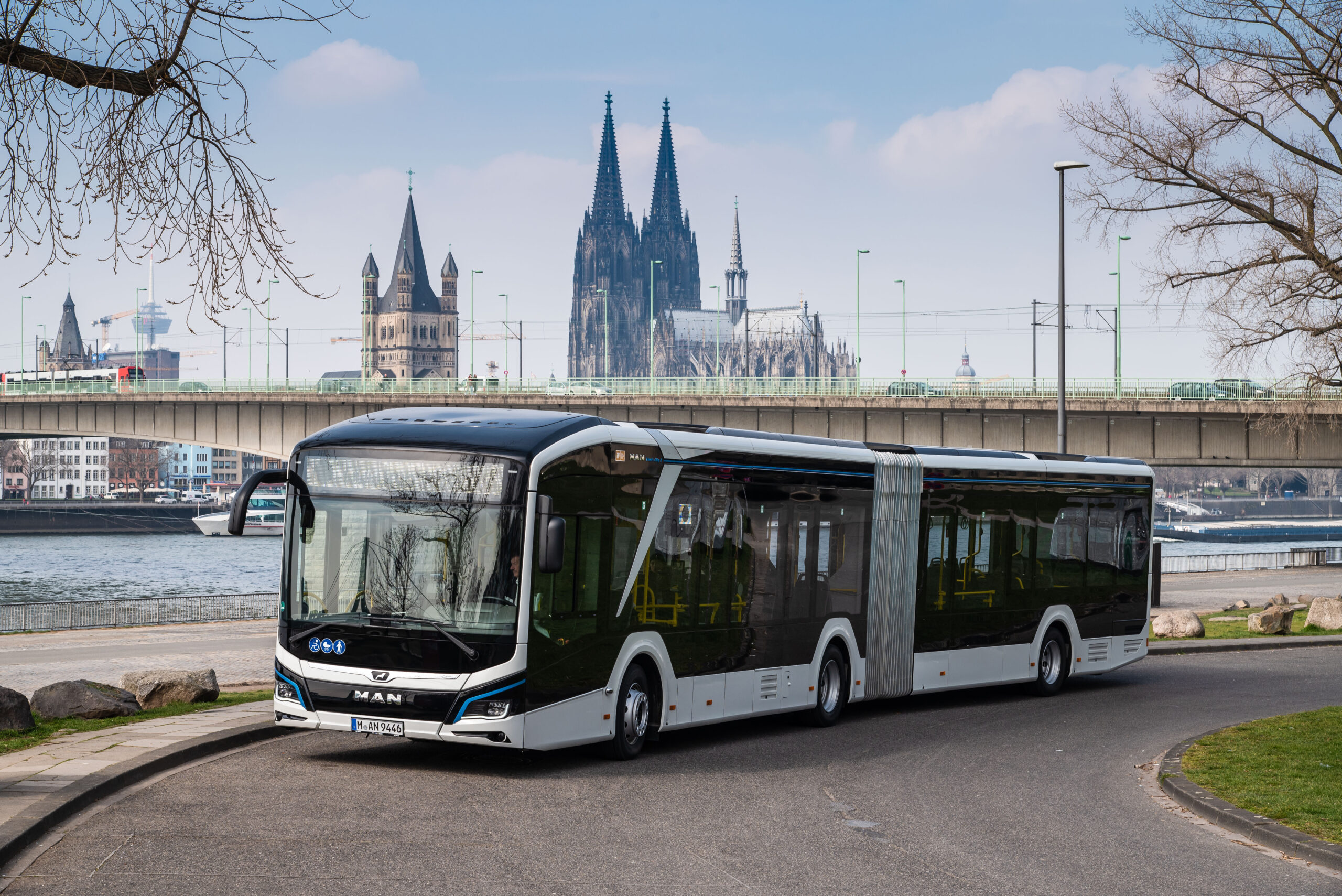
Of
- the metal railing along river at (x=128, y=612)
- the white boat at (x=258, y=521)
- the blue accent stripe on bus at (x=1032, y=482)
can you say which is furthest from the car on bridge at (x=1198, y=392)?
the white boat at (x=258, y=521)

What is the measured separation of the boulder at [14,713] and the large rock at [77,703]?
81 centimetres

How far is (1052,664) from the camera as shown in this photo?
18422 millimetres

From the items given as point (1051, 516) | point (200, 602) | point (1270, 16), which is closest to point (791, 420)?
point (200, 602)

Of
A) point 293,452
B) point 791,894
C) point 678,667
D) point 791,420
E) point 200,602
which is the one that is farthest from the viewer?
point 791,420

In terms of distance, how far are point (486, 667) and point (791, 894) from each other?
12.4 feet

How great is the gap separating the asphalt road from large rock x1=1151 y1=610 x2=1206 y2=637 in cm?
1317

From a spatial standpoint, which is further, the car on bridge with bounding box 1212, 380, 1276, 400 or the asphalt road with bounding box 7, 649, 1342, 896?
the car on bridge with bounding box 1212, 380, 1276, 400

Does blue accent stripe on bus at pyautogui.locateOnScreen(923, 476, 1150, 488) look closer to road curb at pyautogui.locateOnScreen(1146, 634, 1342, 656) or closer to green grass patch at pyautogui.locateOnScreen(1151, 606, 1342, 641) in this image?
road curb at pyautogui.locateOnScreen(1146, 634, 1342, 656)

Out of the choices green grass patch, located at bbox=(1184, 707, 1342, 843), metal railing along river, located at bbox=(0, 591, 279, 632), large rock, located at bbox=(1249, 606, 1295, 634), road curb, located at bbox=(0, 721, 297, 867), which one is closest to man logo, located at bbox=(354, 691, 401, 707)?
road curb, located at bbox=(0, 721, 297, 867)

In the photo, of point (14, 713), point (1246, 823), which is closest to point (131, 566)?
point (14, 713)

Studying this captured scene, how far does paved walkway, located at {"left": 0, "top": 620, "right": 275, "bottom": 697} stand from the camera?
22.1 metres

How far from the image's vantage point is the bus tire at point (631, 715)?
11.9 metres

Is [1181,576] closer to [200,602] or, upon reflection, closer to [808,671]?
[200,602]

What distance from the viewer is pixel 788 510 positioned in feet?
46.2
